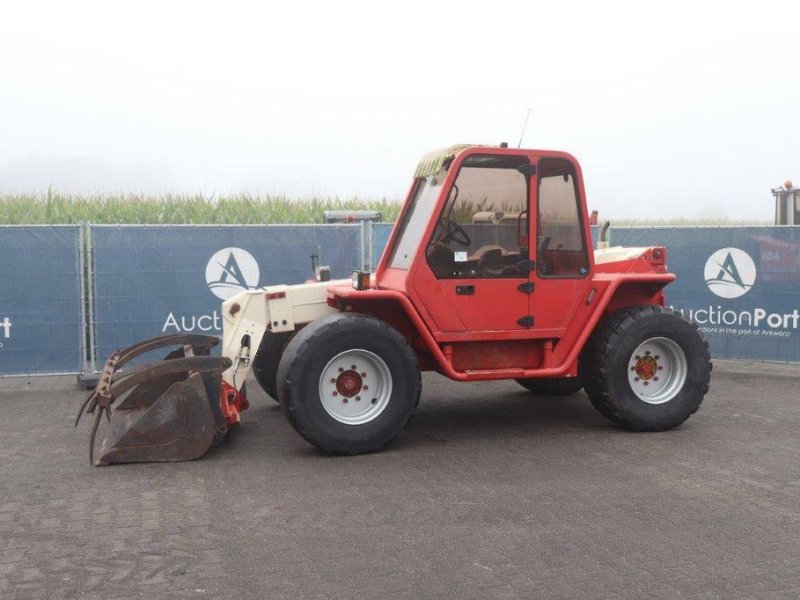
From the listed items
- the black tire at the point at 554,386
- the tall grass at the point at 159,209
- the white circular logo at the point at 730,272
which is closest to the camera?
the black tire at the point at 554,386

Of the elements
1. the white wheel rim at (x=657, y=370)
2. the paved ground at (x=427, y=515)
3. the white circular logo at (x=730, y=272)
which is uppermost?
the white circular logo at (x=730, y=272)

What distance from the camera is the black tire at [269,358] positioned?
775 centimetres

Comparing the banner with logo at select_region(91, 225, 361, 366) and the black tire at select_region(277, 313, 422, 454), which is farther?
the banner with logo at select_region(91, 225, 361, 366)

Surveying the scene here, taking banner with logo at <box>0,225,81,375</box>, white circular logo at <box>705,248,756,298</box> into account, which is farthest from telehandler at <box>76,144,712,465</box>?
white circular logo at <box>705,248,756,298</box>

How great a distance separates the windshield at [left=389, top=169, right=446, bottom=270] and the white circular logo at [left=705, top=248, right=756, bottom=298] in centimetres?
510

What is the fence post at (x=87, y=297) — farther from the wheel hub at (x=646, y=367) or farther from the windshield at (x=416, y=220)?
the wheel hub at (x=646, y=367)

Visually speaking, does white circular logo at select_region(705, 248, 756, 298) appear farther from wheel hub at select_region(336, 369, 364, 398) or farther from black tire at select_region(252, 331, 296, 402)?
wheel hub at select_region(336, 369, 364, 398)

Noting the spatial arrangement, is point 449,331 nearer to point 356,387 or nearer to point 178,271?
point 356,387

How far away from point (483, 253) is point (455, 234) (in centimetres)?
28

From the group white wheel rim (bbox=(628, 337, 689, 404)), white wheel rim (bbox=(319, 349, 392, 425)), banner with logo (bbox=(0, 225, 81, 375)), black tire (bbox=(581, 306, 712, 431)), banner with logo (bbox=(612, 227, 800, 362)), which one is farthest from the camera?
banner with logo (bbox=(612, 227, 800, 362))

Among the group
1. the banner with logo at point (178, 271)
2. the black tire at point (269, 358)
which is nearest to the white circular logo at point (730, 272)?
the banner with logo at point (178, 271)

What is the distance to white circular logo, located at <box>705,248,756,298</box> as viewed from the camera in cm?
1059

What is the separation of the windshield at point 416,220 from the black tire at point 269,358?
129 cm

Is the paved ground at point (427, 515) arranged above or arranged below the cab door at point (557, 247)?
below
